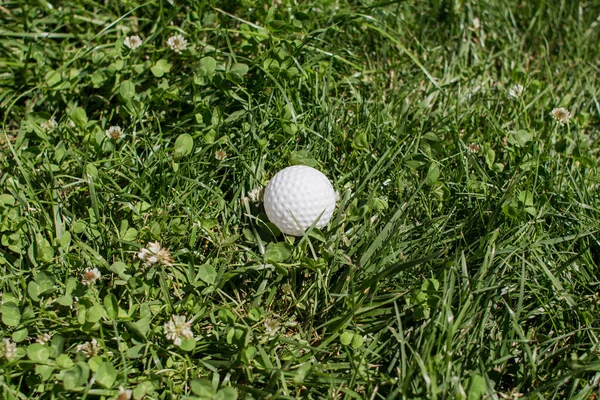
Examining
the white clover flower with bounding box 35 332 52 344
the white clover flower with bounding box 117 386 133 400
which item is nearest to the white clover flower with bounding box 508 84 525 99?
the white clover flower with bounding box 117 386 133 400

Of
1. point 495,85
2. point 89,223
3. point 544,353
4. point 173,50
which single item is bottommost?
point 544,353

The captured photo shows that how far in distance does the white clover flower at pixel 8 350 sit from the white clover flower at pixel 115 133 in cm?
99

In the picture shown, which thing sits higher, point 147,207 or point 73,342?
point 147,207

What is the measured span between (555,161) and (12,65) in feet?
8.97

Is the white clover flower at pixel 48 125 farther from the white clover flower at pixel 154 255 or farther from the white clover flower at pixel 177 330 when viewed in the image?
the white clover flower at pixel 177 330

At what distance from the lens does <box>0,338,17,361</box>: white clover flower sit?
6.88ft

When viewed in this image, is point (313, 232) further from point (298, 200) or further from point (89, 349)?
point (89, 349)

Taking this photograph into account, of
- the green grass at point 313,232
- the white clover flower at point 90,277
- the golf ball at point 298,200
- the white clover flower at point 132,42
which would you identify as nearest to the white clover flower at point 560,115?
the green grass at point 313,232

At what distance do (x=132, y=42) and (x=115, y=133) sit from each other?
575 mm

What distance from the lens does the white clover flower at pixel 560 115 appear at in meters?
2.95

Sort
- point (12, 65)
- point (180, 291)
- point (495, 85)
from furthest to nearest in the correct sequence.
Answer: point (495, 85), point (12, 65), point (180, 291)

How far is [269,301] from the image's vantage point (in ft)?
7.89

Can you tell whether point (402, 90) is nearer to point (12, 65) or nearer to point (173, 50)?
point (173, 50)

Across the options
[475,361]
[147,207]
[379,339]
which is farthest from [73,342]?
[475,361]
